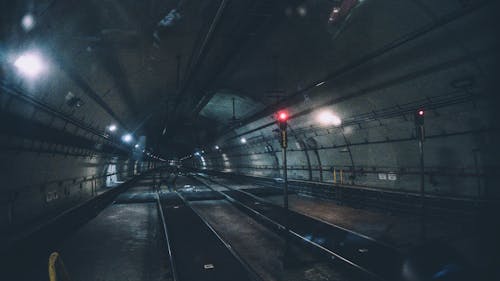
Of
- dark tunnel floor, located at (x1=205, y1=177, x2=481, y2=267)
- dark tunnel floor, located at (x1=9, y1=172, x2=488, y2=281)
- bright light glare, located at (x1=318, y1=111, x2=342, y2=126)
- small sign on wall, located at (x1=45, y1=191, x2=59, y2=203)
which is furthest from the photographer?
bright light glare, located at (x1=318, y1=111, x2=342, y2=126)

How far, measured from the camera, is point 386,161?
1337 cm

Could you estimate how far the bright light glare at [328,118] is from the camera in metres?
15.0

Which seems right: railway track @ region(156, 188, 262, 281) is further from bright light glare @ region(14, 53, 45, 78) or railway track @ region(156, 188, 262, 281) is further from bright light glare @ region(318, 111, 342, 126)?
bright light glare @ region(318, 111, 342, 126)

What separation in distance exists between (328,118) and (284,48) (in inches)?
203

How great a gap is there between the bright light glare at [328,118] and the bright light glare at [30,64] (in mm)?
12070

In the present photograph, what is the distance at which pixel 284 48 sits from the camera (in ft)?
39.2

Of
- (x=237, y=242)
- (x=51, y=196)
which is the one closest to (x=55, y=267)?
(x=237, y=242)

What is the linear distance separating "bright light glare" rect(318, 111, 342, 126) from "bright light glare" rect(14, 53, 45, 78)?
12.1m

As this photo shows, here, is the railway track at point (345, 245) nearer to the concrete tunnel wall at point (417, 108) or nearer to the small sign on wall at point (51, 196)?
the concrete tunnel wall at point (417, 108)

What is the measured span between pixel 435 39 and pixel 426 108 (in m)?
2.82

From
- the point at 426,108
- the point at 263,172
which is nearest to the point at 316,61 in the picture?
the point at 426,108

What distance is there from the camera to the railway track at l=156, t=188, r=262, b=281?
7.12m

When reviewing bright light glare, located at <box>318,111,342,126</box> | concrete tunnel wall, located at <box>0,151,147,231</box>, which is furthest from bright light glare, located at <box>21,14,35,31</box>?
bright light glare, located at <box>318,111,342,126</box>

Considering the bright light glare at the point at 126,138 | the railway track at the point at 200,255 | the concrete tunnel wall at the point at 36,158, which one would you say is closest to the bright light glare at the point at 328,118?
the railway track at the point at 200,255
